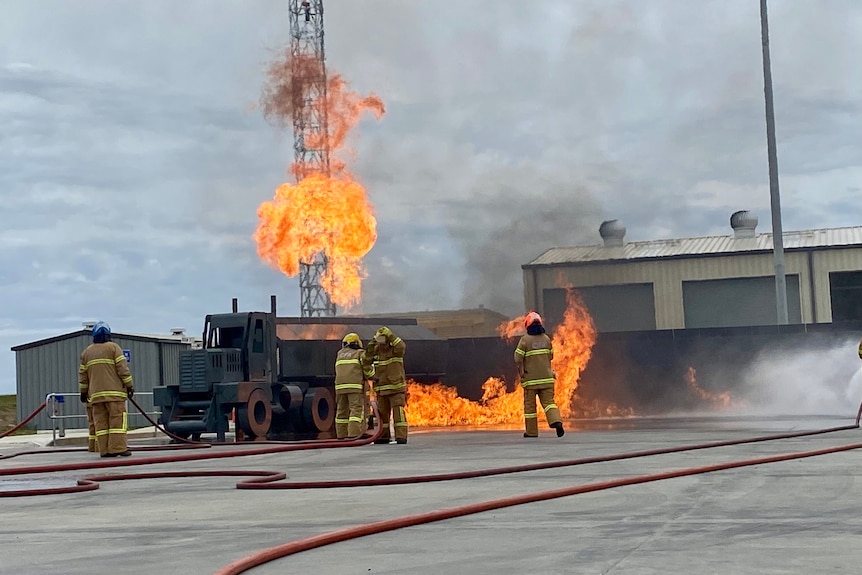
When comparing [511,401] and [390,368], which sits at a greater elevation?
[390,368]

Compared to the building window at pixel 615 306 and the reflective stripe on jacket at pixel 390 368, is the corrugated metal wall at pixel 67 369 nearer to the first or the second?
the building window at pixel 615 306

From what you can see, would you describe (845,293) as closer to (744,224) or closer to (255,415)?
(744,224)

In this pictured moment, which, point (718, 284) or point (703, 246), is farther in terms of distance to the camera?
point (703, 246)

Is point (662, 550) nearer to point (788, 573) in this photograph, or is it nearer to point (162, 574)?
point (788, 573)

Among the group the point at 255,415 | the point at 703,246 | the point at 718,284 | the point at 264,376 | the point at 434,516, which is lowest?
the point at 434,516

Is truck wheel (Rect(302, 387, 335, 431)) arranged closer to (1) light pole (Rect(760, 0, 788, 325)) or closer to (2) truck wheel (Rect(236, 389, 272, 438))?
(2) truck wheel (Rect(236, 389, 272, 438))

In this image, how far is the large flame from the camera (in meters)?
29.0

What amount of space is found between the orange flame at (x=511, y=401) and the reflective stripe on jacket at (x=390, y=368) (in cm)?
892

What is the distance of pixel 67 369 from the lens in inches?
1510

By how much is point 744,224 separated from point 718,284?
11.8 ft

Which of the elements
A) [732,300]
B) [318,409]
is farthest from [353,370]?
[732,300]

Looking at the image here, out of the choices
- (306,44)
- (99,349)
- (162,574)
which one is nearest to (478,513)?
(162,574)

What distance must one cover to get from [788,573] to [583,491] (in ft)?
13.0

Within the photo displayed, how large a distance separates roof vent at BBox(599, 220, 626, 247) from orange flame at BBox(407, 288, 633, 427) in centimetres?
1902
